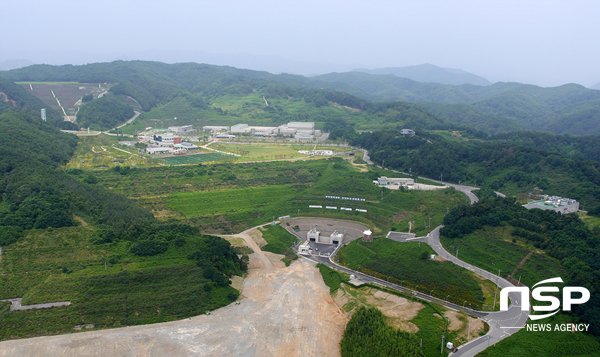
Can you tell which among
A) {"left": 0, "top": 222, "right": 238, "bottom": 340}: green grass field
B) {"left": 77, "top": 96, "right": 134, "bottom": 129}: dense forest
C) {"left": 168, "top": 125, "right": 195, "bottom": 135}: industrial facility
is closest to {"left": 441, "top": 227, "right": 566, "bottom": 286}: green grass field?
{"left": 0, "top": 222, "right": 238, "bottom": 340}: green grass field

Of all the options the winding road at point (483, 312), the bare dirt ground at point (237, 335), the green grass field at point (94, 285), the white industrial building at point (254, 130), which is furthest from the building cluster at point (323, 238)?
the white industrial building at point (254, 130)

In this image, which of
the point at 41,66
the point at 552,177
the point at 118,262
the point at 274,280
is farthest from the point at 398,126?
the point at 41,66

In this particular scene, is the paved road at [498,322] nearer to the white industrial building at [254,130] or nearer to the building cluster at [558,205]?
the building cluster at [558,205]

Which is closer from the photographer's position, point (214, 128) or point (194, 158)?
point (194, 158)

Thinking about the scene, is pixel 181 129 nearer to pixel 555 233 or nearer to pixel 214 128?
pixel 214 128

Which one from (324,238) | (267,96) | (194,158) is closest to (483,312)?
(324,238)
